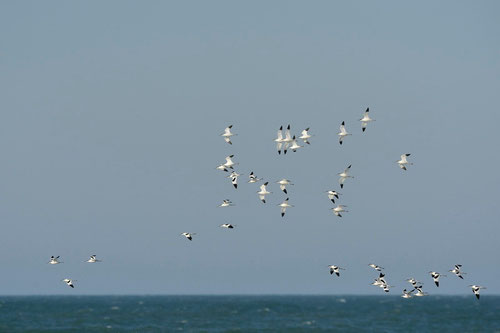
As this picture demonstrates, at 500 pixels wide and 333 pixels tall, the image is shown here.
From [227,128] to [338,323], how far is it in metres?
→ 57.2

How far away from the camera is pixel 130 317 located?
434 ft

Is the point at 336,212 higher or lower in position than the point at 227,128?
→ lower

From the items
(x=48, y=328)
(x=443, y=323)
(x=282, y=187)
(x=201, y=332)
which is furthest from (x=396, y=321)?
(x=282, y=187)

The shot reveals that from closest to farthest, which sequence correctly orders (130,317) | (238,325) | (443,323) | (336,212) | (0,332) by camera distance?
(336,212) < (0,332) < (238,325) < (443,323) < (130,317)

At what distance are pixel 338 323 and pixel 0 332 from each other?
4022cm

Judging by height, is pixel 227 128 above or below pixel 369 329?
above

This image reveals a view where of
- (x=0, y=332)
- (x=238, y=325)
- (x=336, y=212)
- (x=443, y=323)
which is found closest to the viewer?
(x=336, y=212)

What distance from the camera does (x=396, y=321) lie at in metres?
124

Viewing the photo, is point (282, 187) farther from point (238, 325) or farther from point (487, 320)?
point (487, 320)

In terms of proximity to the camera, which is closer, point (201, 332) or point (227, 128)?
point (227, 128)

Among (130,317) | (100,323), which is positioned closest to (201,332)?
(100,323)

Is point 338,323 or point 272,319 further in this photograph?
point 272,319

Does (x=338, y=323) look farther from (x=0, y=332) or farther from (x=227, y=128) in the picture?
(x=227, y=128)

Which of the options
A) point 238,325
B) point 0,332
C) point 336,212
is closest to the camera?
point 336,212
